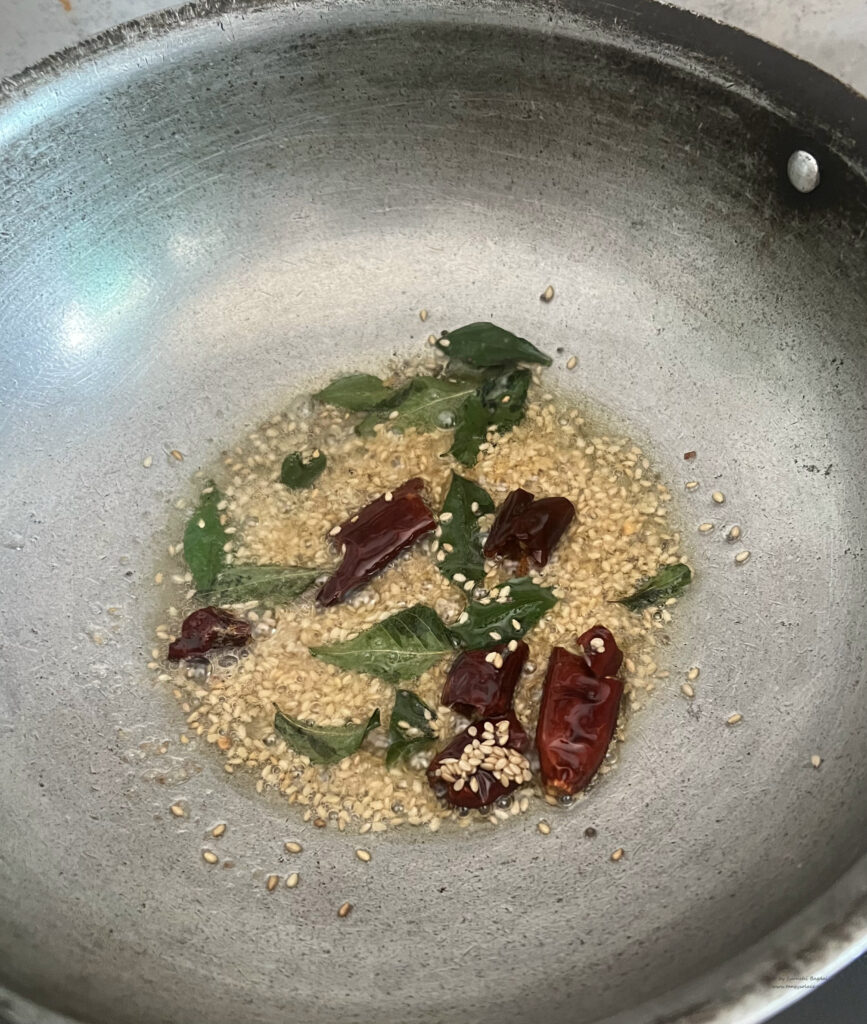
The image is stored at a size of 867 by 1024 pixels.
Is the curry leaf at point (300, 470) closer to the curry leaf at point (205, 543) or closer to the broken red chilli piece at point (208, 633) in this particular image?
the curry leaf at point (205, 543)

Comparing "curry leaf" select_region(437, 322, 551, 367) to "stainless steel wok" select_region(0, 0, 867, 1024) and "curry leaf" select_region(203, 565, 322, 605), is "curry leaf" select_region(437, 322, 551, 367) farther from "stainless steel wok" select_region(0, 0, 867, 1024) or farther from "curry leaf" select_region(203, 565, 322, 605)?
"curry leaf" select_region(203, 565, 322, 605)

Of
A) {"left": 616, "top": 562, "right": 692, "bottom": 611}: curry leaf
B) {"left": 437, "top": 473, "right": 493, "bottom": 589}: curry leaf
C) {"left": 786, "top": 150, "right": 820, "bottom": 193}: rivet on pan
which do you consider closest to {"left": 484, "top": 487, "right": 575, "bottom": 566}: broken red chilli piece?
{"left": 437, "top": 473, "right": 493, "bottom": 589}: curry leaf

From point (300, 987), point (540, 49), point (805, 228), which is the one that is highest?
point (540, 49)

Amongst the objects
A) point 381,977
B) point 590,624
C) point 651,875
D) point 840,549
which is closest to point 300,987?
point 381,977

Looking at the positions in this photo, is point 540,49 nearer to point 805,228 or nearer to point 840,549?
point 805,228

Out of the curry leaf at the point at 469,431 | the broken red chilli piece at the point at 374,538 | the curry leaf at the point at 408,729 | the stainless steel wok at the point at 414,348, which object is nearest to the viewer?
the stainless steel wok at the point at 414,348

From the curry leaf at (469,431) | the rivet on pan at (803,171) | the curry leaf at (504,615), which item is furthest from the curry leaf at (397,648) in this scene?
the rivet on pan at (803,171)

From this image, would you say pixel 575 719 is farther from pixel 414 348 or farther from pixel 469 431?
pixel 414 348
